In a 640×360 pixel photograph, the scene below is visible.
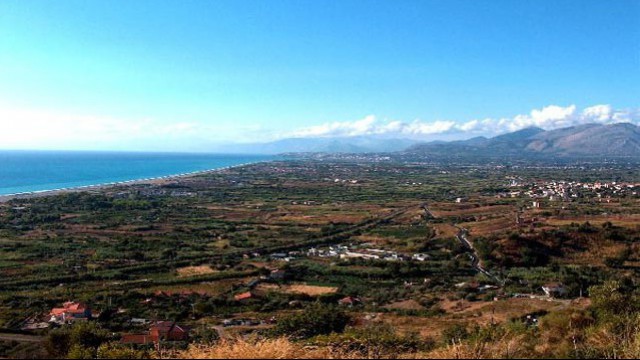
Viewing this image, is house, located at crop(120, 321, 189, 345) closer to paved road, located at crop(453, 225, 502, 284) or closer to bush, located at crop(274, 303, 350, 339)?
bush, located at crop(274, 303, 350, 339)

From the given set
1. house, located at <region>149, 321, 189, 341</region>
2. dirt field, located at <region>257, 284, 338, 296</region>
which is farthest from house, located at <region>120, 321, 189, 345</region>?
dirt field, located at <region>257, 284, 338, 296</region>

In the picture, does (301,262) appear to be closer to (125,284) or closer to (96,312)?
(125,284)

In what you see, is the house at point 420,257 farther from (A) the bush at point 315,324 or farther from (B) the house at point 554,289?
(A) the bush at point 315,324

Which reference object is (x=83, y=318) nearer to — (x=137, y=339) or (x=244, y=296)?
(x=137, y=339)

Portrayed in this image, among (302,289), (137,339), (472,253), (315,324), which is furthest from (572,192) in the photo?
(137,339)

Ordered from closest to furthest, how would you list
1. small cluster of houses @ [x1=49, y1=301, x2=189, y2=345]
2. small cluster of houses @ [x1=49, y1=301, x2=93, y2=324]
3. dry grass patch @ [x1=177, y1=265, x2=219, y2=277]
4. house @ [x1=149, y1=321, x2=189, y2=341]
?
house @ [x1=149, y1=321, x2=189, y2=341] < small cluster of houses @ [x1=49, y1=301, x2=189, y2=345] < small cluster of houses @ [x1=49, y1=301, x2=93, y2=324] < dry grass patch @ [x1=177, y1=265, x2=219, y2=277]

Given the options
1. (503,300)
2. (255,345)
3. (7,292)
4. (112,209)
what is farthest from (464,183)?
(255,345)
